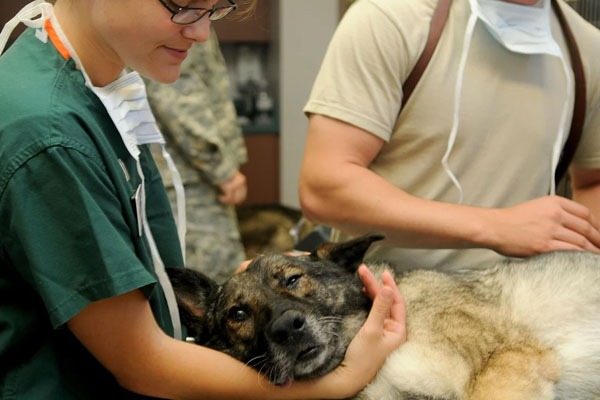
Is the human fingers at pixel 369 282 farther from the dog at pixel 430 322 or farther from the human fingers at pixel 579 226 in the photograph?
the human fingers at pixel 579 226

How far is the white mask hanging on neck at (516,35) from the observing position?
69.9 inches

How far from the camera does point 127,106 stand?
1.39 meters

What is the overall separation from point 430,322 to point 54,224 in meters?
0.89

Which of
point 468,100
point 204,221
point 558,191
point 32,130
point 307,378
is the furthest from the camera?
point 204,221

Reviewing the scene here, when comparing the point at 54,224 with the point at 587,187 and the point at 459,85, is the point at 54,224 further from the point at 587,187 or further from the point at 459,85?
the point at 587,187

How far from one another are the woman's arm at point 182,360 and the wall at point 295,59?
4205mm

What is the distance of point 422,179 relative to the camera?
187cm

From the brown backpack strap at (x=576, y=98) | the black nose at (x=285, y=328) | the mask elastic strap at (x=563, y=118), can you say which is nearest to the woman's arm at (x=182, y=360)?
the black nose at (x=285, y=328)

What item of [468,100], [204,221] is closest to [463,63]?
[468,100]

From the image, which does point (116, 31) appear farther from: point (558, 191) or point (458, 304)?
point (558, 191)

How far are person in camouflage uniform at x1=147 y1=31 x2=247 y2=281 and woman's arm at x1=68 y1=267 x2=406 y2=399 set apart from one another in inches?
68.4

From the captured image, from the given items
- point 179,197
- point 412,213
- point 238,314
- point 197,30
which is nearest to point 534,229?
point 412,213

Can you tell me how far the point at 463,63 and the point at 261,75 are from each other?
4254mm

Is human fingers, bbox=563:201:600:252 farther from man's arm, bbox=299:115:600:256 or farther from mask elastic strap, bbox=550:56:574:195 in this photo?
mask elastic strap, bbox=550:56:574:195
